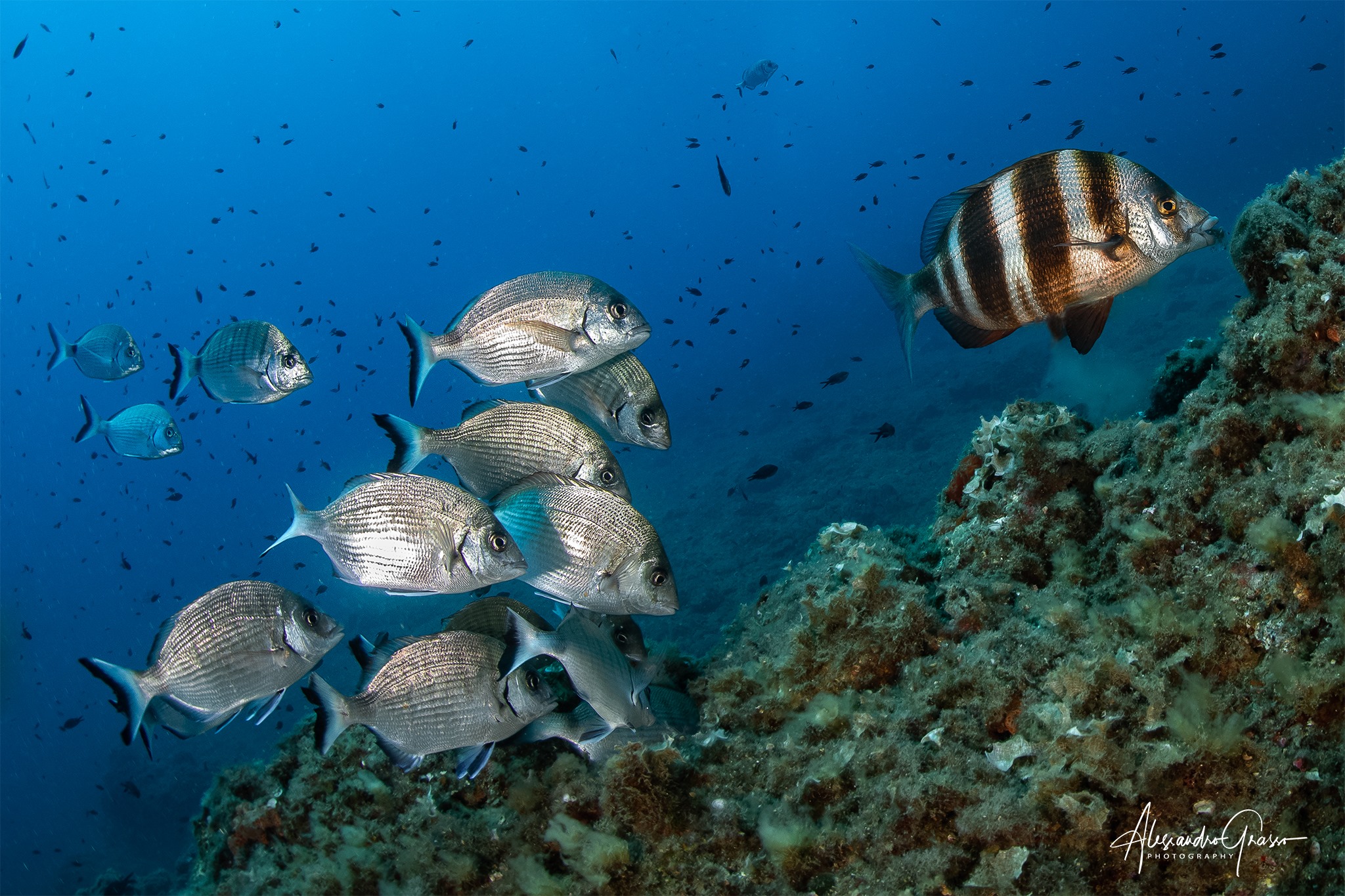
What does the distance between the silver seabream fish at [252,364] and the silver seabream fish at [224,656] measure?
7.93ft

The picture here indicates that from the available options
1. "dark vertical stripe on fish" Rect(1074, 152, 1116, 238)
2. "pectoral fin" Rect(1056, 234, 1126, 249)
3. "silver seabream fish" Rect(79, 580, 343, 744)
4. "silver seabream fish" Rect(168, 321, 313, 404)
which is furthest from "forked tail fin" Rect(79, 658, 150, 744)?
"dark vertical stripe on fish" Rect(1074, 152, 1116, 238)

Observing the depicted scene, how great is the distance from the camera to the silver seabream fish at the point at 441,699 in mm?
2941

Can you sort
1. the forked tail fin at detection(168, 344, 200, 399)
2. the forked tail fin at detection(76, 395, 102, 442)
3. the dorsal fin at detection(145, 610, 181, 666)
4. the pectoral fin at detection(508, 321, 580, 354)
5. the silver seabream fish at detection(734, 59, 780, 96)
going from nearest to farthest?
the dorsal fin at detection(145, 610, 181, 666)
the pectoral fin at detection(508, 321, 580, 354)
the forked tail fin at detection(168, 344, 200, 399)
the forked tail fin at detection(76, 395, 102, 442)
the silver seabream fish at detection(734, 59, 780, 96)

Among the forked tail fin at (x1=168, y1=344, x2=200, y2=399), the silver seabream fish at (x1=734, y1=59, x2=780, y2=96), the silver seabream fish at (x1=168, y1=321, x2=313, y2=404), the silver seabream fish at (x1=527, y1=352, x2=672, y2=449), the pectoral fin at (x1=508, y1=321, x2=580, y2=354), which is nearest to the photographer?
the pectoral fin at (x1=508, y1=321, x2=580, y2=354)

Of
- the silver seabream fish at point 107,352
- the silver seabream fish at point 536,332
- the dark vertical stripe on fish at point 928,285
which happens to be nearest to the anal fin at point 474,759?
the silver seabream fish at point 536,332

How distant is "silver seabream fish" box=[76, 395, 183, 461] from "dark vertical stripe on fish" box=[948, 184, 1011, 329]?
321 inches

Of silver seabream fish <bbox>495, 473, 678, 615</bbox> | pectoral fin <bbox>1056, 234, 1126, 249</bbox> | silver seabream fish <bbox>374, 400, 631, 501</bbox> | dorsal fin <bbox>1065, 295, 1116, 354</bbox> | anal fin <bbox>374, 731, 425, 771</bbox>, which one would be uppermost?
pectoral fin <bbox>1056, 234, 1126, 249</bbox>

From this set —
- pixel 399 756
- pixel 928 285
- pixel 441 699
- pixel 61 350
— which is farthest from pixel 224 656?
pixel 61 350

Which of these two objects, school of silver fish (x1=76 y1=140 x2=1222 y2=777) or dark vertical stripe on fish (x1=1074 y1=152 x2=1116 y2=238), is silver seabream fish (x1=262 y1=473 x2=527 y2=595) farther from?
dark vertical stripe on fish (x1=1074 y1=152 x2=1116 y2=238)

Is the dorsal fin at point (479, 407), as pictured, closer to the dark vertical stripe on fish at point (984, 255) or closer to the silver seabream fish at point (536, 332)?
the silver seabream fish at point (536, 332)

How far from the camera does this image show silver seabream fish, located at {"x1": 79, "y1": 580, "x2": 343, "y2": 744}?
3.12 m

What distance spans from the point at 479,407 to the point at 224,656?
→ 5.47 feet

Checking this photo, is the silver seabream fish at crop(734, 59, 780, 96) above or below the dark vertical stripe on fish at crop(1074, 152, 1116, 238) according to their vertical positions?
above

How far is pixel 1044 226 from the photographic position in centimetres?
238
